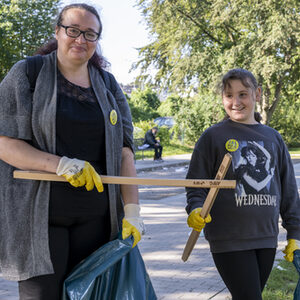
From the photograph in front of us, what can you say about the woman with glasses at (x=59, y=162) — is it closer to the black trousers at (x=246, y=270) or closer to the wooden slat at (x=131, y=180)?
the wooden slat at (x=131, y=180)

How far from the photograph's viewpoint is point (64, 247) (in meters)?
1.99

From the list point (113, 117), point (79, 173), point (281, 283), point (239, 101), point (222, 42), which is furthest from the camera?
point (222, 42)

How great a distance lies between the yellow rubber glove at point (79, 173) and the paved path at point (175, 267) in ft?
Result: 7.68

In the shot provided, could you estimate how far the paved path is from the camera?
4.12 m

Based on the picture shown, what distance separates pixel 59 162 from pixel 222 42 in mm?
15373

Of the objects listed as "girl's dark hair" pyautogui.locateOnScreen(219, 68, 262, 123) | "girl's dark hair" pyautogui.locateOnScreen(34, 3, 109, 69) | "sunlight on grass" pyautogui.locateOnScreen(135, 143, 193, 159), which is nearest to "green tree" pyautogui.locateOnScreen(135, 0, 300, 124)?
"sunlight on grass" pyautogui.locateOnScreen(135, 143, 193, 159)

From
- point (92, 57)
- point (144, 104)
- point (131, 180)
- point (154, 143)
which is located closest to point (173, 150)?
point (154, 143)

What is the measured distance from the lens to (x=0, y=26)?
1886cm

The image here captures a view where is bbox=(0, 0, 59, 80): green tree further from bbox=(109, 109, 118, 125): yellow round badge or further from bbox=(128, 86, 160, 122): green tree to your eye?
bbox=(128, 86, 160, 122): green tree

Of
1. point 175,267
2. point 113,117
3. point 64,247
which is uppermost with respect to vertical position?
point 113,117

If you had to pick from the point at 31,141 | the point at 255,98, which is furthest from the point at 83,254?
the point at 255,98

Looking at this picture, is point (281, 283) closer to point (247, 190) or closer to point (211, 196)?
point (247, 190)

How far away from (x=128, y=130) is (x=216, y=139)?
0.57 m

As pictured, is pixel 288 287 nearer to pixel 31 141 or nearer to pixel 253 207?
pixel 253 207
